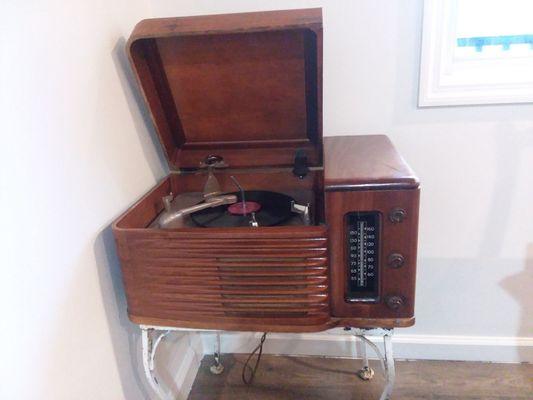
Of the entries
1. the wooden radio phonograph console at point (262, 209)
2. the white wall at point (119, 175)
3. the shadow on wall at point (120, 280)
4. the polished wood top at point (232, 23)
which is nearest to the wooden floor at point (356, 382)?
the white wall at point (119, 175)

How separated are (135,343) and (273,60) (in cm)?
83

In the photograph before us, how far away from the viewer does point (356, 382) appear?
1412 millimetres

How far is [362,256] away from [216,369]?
0.95m

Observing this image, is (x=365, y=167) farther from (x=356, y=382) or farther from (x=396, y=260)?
(x=356, y=382)

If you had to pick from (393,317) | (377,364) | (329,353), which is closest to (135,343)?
(393,317)

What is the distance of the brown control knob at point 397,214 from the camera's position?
76 cm

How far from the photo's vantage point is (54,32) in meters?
0.76

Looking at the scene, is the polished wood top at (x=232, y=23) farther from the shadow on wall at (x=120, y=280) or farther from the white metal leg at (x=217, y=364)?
the white metal leg at (x=217, y=364)

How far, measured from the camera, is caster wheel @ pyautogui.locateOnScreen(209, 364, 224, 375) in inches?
59.1

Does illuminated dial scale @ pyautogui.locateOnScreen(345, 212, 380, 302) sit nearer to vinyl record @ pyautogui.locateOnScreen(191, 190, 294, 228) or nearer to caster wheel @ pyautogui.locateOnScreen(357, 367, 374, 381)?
vinyl record @ pyautogui.locateOnScreen(191, 190, 294, 228)

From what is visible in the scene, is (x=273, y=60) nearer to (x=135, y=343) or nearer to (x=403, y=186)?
(x=403, y=186)

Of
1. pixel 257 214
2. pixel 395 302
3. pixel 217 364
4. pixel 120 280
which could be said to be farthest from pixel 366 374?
pixel 120 280

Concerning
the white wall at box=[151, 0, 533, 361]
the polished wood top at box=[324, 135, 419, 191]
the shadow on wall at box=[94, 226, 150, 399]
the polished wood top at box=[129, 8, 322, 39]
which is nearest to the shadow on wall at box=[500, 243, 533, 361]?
the white wall at box=[151, 0, 533, 361]

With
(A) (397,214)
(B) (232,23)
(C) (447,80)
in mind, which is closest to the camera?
(A) (397,214)
